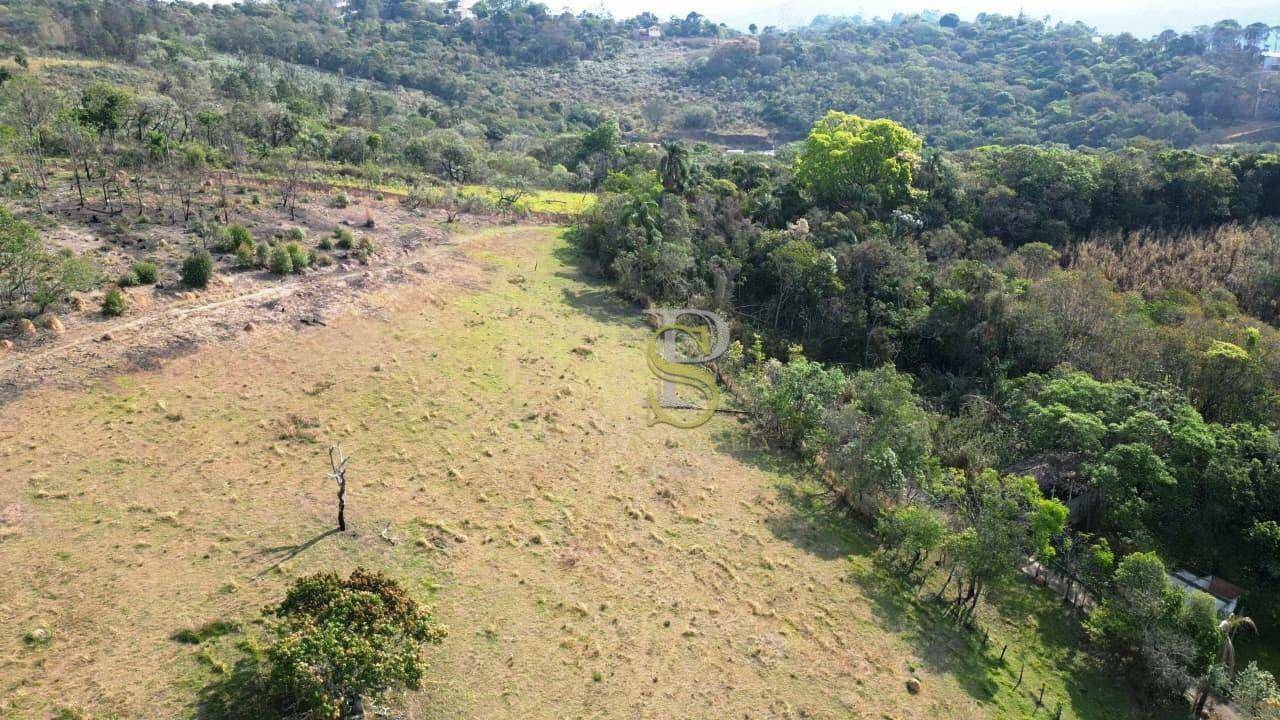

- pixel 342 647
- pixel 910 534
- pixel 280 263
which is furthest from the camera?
pixel 280 263

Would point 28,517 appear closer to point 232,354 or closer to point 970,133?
point 232,354

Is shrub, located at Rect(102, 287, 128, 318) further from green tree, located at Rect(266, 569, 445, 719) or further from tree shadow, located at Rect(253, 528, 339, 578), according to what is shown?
green tree, located at Rect(266, 569, 445, 719)

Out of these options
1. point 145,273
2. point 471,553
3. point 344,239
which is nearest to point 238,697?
point 471,553

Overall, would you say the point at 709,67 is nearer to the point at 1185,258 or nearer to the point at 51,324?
the point at 1185,258

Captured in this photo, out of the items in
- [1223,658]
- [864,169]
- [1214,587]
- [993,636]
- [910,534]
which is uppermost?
[864,169]

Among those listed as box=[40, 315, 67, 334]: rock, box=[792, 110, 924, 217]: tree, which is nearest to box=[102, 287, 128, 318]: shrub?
box=[40, 315, 67, 334]: rock

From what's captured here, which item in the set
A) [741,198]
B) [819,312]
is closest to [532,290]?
[819,312]

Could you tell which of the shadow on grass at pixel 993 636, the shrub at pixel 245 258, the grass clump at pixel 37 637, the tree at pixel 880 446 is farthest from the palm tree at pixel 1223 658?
the shrub at pixel 245 258
